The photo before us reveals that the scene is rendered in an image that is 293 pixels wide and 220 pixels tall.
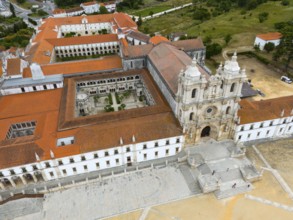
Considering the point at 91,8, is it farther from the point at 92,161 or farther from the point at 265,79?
the point at 92,161

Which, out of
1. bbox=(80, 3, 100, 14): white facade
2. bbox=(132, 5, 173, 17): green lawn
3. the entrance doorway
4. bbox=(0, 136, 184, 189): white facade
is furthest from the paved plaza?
bbox=(80, 3, 100, 14): white facade

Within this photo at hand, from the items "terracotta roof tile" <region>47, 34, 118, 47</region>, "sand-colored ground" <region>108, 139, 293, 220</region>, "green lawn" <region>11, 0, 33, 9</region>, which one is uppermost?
"terracotta roof tile" <region>47, 34, 118, 47</region>

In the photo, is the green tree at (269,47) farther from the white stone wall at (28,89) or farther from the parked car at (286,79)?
the white stone wall at (28,89)

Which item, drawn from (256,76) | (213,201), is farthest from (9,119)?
(256,76)

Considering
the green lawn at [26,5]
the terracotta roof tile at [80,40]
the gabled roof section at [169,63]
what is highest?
the gabled roof section at [169,63]

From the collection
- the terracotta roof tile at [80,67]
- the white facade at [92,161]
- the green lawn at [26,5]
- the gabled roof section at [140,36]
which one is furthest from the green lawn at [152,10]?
the white facade at [92,161]

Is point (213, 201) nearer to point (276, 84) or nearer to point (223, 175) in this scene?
point (223, 175)

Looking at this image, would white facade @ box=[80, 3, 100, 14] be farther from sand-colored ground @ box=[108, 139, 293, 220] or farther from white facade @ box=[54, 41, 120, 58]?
sand-colored ground @ box=[108, 139, 293, 220]
